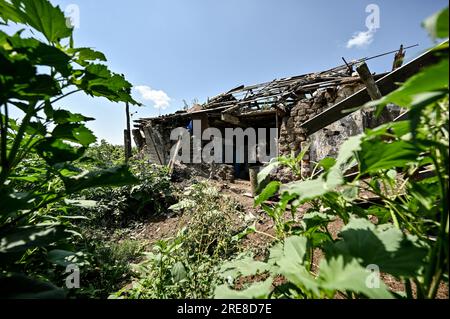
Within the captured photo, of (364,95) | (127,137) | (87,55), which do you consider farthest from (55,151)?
(127,137)

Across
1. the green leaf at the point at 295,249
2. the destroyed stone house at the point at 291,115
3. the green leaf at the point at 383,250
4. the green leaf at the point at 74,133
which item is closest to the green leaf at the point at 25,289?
the green leaf at the point at 74,133

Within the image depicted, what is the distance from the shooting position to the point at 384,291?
0.50m

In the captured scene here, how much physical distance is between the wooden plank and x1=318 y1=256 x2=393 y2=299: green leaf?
113 centimetres

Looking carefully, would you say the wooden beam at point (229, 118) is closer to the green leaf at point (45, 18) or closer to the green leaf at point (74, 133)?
the green leaf at point (74, 133)

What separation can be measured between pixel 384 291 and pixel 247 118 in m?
8.80

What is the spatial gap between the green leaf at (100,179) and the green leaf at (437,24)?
3.02ft

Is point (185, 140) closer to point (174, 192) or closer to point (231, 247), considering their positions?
point (174, 192)

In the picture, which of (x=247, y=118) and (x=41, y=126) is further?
(x=247, y=118)

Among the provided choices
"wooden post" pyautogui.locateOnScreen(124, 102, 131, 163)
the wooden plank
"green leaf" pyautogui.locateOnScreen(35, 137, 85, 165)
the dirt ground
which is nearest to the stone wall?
the dirt ground

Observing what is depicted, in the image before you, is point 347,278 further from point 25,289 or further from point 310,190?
point 25,289

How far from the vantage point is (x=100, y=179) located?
0.93 meters

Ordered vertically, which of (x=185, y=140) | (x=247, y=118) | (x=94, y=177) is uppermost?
(x=247, y=118)
